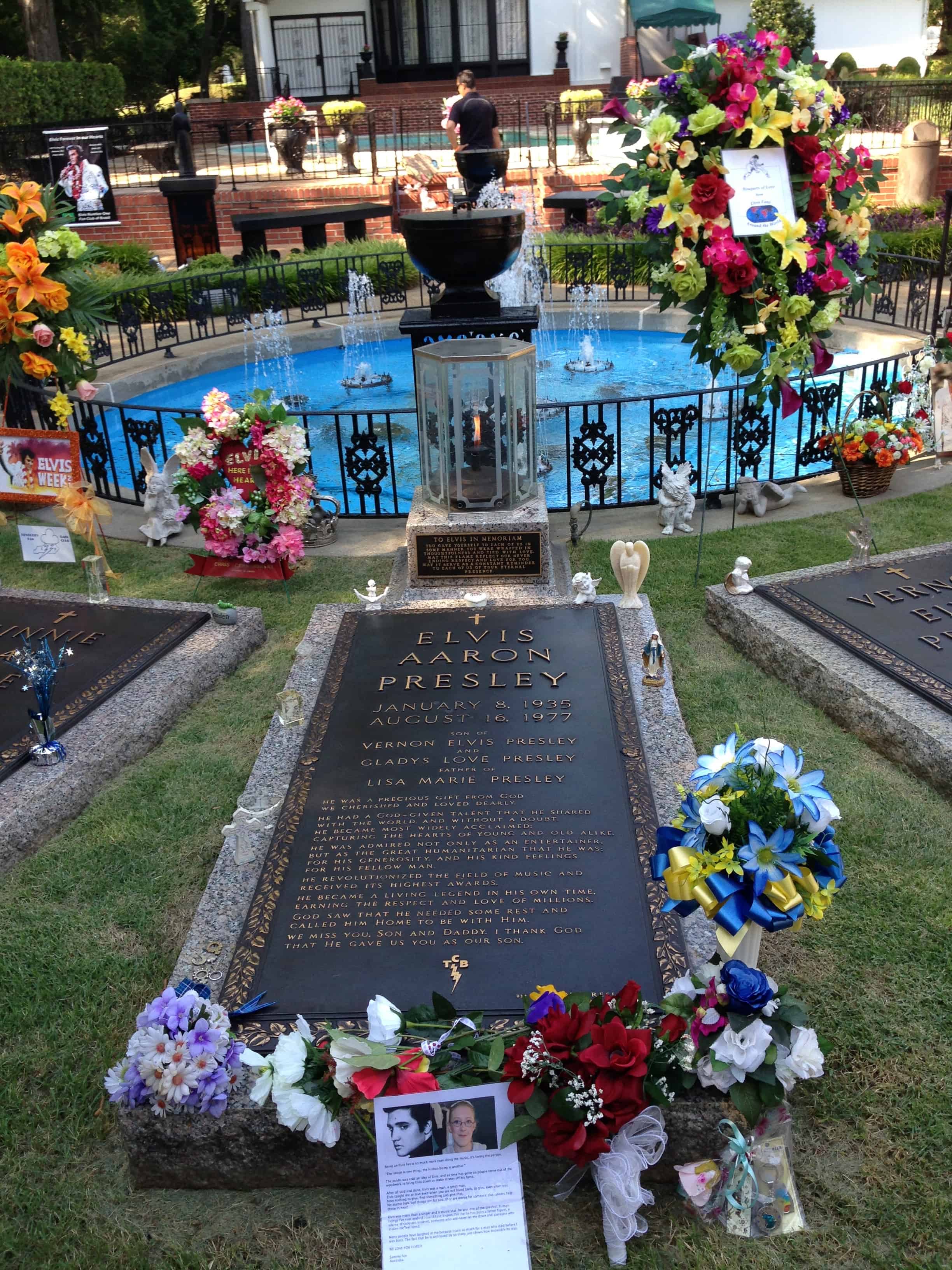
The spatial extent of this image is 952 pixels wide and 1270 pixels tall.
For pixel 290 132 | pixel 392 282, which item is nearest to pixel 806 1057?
pixel 392 282

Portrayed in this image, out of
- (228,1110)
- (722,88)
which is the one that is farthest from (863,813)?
(722,88)

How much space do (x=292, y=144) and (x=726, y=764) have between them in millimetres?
21314

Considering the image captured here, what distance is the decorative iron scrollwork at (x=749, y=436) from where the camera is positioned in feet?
24.4

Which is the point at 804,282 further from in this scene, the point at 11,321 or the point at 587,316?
the point at 587,316

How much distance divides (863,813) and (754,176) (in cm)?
286

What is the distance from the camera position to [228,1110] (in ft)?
9.49

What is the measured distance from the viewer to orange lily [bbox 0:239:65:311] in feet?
20.1

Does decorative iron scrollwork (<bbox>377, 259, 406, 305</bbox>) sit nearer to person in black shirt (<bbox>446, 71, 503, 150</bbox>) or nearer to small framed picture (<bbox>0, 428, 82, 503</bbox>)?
person in black shirt (<bbox>446, 71, 503, 150</bbox>)

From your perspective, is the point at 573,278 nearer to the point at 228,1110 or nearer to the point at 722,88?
the point at 722,88

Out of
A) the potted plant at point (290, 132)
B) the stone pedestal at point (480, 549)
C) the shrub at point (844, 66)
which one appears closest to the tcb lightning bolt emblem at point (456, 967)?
the stone pedestal at point (480, 549)

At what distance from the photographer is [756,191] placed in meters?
4.95

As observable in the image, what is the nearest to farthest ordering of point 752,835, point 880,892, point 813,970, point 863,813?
point 752,835, point 813,970, point 880,892, point 863,813

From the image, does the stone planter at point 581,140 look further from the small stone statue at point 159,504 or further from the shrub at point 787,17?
the small stone statue at point 159,504

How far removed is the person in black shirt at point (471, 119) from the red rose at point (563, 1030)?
11.9m
